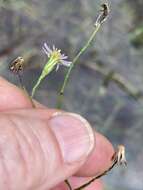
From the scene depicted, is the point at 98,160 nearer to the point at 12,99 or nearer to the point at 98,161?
the point at 98,161

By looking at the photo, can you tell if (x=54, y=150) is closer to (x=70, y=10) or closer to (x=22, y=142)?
(x=22, y=142)

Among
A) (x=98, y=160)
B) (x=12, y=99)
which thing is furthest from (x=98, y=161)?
(x=12, y=99)

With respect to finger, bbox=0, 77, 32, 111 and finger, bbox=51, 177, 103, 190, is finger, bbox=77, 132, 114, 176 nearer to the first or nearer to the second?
finger, bbox=51, 177, 103, 190

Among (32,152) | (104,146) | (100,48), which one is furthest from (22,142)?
(100,48)

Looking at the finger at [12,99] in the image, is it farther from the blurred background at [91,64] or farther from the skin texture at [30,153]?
the blurred background at [91,64]

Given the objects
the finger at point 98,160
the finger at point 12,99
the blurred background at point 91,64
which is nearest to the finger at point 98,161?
the finger at point 98,160

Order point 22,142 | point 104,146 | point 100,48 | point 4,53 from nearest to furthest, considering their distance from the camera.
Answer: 1. point 22,142
2. point 104,146
3. point 4,53
4. point 100,48
